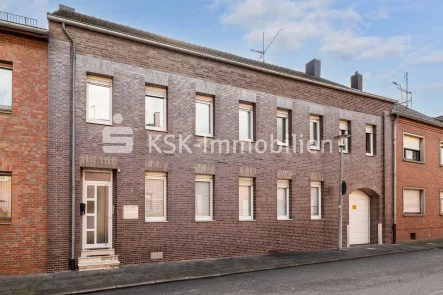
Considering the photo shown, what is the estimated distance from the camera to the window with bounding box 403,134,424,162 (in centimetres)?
2197

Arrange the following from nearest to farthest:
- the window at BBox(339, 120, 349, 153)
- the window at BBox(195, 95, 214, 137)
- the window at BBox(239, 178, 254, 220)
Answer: the window at BBox(195, 95, 214, 137) < the window at BBox(239, 178, 254, 220) < the window at BBox(339, 120, 349, 153)

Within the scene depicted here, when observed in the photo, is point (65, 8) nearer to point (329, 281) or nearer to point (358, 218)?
point (329, 281)

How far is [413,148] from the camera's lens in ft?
73.8

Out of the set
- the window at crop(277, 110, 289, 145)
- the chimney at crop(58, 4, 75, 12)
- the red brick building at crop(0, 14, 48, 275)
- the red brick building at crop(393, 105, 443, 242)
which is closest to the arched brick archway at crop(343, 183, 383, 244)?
the red brick building at crop(393, 105, 443, 242)

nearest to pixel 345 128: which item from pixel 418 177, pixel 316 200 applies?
pixel 316 200

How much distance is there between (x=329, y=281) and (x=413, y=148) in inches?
568

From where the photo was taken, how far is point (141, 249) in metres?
12.9

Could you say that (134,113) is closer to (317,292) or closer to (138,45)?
(138,45)

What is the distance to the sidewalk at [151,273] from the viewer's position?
9.73m

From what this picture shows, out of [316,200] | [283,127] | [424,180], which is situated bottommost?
[316,200]

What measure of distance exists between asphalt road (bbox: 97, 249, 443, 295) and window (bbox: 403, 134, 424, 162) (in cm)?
923

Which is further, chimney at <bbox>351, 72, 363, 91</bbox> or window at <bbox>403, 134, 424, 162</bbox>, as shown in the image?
chimney at <bbox>351, 72, 363, 91</bbox>

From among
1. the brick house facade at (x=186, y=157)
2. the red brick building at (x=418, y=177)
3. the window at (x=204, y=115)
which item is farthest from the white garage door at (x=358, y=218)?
the window at (x=204, y=115)

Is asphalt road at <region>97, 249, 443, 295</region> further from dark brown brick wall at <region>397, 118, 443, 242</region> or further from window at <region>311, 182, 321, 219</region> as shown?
dark brown brick wall at <region>397, 118, 443, 242</region>
